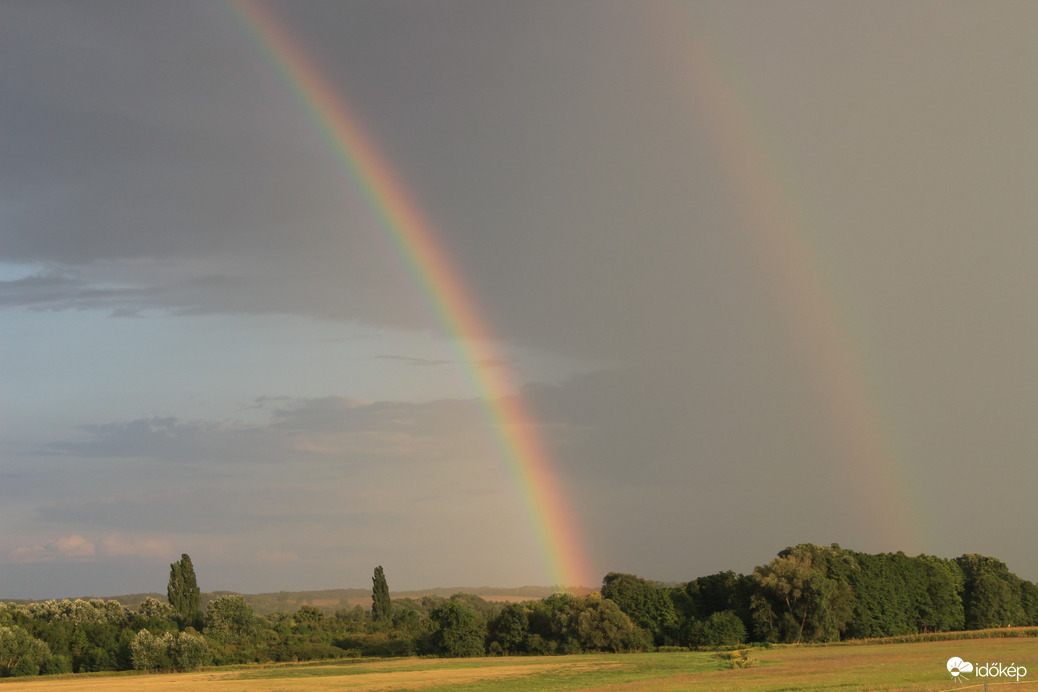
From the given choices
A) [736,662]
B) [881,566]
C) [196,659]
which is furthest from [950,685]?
[196,659]

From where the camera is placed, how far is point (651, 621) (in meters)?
124

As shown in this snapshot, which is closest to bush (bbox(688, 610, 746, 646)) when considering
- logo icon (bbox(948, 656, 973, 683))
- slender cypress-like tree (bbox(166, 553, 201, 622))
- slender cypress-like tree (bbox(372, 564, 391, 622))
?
logo icon (bbox(948, 656, 973, 683))

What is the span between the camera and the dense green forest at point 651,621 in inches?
4631

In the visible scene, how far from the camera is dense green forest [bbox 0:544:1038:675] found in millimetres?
117625

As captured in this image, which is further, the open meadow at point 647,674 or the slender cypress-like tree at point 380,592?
the slender cypress-like tree at point 380,592

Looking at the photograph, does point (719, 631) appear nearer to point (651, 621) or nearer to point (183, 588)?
point (651, 621)

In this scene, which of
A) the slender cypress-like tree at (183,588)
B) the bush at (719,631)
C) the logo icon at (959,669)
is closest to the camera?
the logo icon at (959,669)

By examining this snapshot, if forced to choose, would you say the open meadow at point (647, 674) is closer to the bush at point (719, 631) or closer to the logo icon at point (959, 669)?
the logo icon at point (959, 669)

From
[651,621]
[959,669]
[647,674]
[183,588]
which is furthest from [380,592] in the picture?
[959,669]

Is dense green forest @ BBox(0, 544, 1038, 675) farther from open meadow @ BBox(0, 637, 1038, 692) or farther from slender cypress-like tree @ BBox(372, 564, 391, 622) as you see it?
slender cypress-like tree @ BBox(372, 564, 391, 622)

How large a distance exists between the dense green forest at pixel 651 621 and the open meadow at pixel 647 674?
26.1ft

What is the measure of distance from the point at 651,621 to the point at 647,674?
49.9m

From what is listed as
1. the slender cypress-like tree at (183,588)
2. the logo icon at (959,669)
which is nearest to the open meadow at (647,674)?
the logo icon at (959,669)

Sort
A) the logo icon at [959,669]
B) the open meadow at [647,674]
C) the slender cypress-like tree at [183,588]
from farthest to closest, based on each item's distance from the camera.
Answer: the slender cypress-like tree at [183,588] → the open meadow at [647,674] → the logo icon at [959,669]
